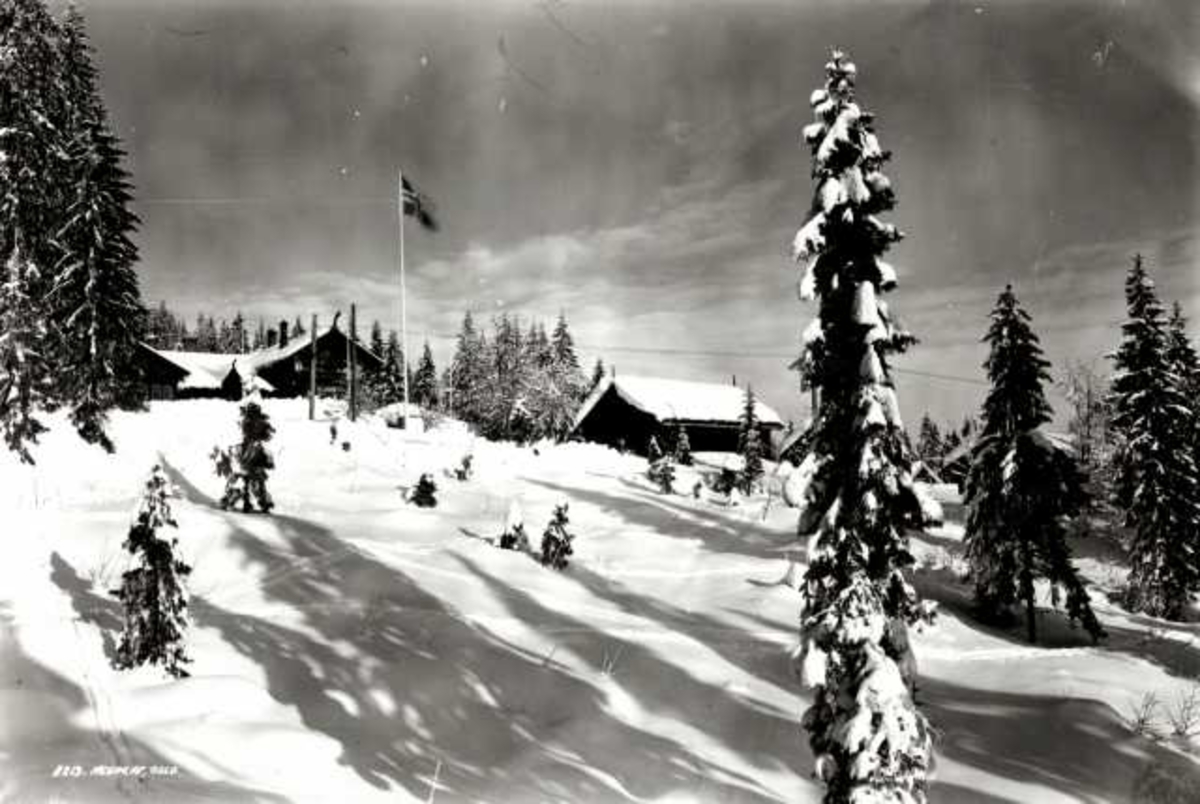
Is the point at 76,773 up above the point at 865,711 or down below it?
below

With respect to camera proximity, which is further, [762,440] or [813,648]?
[762,440]

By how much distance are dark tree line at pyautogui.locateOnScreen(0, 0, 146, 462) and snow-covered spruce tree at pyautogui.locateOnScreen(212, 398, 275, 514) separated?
839 cm

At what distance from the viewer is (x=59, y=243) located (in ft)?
104

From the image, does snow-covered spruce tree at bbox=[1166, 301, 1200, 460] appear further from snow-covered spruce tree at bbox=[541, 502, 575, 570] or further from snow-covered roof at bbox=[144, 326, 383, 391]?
snow-covered roof at bbox=[144, 326, 383, 391]

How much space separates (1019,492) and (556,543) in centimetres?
1468

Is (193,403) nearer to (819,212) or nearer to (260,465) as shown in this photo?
(260,465)

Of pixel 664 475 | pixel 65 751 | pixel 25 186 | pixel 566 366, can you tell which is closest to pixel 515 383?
pixel 566 366

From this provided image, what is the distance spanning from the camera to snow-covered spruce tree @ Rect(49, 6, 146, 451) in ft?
104

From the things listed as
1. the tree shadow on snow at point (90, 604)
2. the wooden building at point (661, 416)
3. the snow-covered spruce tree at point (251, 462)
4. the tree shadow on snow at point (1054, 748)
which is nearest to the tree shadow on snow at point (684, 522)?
the tree shadow on snow at point (1054, 748)

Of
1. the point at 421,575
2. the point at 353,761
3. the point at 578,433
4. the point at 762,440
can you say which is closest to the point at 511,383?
the point at 578,433

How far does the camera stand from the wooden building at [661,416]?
52.5 meters

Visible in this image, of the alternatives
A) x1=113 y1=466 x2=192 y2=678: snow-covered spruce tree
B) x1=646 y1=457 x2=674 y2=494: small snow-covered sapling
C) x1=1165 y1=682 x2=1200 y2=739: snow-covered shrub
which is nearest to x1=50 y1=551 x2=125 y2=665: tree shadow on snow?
x1=113 y1=466 x2=192 y2=678: snow-covered spruce tree

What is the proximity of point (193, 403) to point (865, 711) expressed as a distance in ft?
157

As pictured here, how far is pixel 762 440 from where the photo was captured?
188ft
